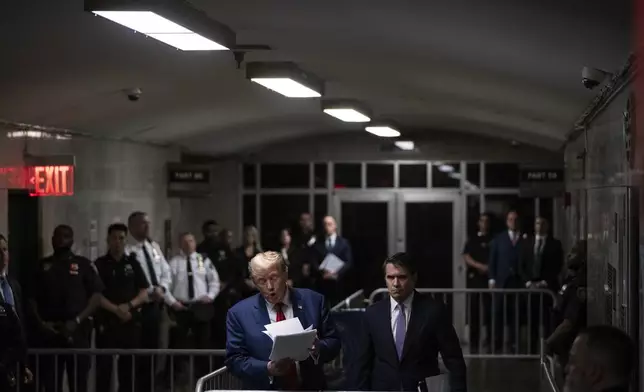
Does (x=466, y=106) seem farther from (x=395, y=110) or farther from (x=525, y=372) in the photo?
(x=525, y=372)

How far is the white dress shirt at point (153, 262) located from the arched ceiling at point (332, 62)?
1.61 meters

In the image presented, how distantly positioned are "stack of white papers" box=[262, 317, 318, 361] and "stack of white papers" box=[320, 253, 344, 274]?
36.2 feet

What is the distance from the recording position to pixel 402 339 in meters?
6.88

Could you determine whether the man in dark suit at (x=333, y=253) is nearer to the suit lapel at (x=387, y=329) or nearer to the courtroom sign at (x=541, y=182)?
the courtroom sign at (x=541, y=182)

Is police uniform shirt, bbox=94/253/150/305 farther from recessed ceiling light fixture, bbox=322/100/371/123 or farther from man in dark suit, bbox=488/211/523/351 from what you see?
man in dark suit, bbox=488/211/523/351

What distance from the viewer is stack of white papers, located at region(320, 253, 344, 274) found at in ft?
57.4

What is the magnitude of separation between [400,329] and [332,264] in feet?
34.9

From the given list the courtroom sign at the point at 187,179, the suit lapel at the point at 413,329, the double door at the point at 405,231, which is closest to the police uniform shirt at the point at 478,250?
the double door at the point at 405,231

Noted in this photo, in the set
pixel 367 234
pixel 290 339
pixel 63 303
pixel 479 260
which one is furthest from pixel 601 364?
pixel 367 234

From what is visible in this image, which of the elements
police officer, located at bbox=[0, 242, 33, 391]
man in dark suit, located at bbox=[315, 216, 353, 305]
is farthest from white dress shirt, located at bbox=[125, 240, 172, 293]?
man in dark suit, located at bbox=[315, 216, 353, 305]

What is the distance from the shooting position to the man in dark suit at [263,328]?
21.2 feet

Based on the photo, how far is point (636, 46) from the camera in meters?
6.79

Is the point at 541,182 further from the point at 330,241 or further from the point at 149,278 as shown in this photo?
the point at 149,278

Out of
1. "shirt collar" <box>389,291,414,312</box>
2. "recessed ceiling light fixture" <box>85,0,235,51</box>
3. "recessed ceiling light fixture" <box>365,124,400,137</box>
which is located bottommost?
"shirt collar" <box>389,291,414,312</box>
